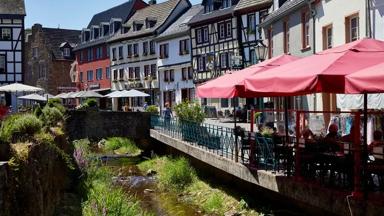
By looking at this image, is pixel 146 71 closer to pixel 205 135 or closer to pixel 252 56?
pixel 252 56

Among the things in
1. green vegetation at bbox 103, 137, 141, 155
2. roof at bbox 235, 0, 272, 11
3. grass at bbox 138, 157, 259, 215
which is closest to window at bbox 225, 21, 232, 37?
roof at bbox 235, 0, 272, 11

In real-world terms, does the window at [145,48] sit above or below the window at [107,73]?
above

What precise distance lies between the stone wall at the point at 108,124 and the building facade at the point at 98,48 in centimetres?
3000

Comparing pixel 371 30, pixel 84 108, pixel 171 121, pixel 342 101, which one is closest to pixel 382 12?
pixel 371 30

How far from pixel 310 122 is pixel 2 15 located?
42.1 m

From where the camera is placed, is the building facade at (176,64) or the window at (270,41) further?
the building facade at (176,64)

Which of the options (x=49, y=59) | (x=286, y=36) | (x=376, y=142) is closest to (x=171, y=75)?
(x=49, y=59)

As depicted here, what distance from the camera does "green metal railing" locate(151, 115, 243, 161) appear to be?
55.6 ft

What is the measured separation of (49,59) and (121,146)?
33634 mm

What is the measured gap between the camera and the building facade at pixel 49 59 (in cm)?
6788

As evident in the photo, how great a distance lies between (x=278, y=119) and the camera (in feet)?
56.6

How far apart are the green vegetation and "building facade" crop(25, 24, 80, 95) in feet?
100

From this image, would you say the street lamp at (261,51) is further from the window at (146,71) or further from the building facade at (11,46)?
the building facade at (11,46)

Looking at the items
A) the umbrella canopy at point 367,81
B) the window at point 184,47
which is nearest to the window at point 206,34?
the window at point 184,47
